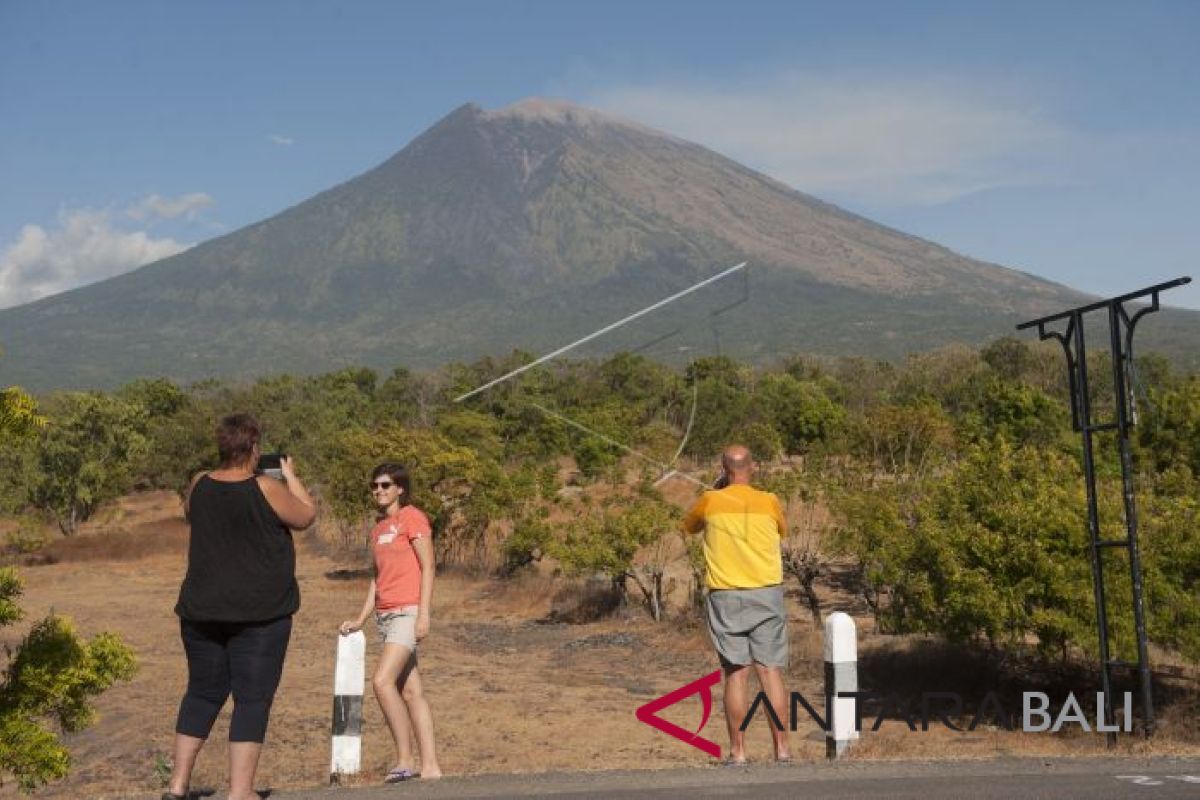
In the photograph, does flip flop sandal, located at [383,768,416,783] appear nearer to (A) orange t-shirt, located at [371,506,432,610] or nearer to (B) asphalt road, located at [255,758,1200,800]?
(B) asphalt road, located at [255,758,1200,800]

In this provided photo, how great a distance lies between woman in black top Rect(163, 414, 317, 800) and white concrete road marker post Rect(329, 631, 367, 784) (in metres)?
1.24

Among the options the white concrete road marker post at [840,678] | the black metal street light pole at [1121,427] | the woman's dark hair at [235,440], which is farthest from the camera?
the black metal street light pole at [1121,427]

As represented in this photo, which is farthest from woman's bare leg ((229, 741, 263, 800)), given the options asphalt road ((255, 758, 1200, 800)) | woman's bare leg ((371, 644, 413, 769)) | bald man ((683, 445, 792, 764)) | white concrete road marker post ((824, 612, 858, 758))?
white concrete road marker post ((824, 612, 858, 758))

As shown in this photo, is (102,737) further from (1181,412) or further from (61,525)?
(61,525)

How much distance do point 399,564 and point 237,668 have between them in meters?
1.33

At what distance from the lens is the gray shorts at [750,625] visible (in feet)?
22.8

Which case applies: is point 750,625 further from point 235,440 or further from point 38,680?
point 38,680

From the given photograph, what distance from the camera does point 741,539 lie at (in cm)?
695

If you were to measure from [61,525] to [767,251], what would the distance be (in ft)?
499

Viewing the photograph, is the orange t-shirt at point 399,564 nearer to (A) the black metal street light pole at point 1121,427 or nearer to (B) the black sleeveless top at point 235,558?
(B) the black sleeveless top at point 235,558

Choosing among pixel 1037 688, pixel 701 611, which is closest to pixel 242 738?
pixel 1037 688

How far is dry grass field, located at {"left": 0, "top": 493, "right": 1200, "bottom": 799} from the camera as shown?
10.7m

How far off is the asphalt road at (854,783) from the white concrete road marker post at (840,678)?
34 centimetres

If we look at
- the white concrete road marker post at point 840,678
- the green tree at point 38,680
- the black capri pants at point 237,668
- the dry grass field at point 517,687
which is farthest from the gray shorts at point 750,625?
the green tree at point 38,680
